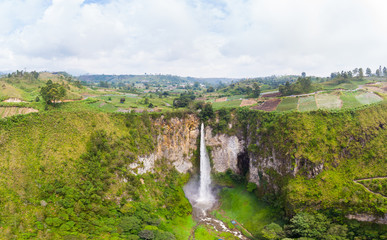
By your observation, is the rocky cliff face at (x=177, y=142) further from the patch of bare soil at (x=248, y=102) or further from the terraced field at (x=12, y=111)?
the terraced field at (x=12, y=111)

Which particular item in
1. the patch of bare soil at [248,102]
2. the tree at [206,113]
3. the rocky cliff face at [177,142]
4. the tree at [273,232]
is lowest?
the tree at [273,232]

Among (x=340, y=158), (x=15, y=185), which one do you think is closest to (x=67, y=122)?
(x=15, y=185)

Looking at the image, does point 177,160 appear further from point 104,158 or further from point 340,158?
point 340,158

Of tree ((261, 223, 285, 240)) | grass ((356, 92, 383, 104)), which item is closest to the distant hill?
tree ((261, 223, 285, 240))

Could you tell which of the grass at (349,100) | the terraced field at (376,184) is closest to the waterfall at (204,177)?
the terraced field at (376,184)

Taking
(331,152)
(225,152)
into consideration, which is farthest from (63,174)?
(331,152)

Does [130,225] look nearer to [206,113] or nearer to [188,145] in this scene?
[188,145]

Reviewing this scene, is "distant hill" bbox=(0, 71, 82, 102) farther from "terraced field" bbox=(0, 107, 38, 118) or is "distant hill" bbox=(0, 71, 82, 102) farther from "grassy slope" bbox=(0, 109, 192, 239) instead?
"grassy slope" bbox=(0, 109, 192, 239)
